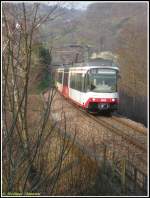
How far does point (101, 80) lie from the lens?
68.0 ft

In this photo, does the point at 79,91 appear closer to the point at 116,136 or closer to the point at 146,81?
the point at 116,136

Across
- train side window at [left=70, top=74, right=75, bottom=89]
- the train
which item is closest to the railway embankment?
the train

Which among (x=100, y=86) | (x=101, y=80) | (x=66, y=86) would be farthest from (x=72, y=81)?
(x=101, y=80)

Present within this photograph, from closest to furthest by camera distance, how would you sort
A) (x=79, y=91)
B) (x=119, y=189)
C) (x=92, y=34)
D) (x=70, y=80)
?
1. (x=119, y=189)
2. (x=79, y=91)
3. (x=70, y=80)
4. (x=92, y=34)

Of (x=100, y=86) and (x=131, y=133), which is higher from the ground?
(x=100, y=86)

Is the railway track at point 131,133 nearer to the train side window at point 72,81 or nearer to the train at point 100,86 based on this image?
the train at point 100,86

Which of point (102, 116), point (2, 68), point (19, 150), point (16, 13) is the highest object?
point (16, 13)

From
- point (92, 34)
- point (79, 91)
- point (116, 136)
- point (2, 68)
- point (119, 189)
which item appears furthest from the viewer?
point (92, 34)

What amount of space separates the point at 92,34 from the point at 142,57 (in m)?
46.5

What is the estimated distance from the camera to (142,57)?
3350cm

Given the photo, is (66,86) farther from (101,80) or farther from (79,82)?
(101,80)

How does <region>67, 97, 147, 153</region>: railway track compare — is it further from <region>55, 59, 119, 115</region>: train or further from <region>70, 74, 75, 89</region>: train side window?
<region>70, 74, 75, 89</region>: train side window

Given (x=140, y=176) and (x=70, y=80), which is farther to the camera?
(x=70, y=80)

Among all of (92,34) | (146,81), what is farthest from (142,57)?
(92,34)
